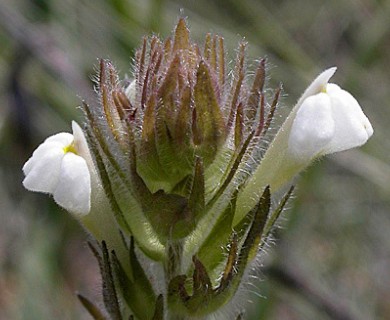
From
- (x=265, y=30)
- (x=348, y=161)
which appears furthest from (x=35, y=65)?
(x=348, y=161)

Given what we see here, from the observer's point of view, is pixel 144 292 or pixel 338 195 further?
pixel 338 195

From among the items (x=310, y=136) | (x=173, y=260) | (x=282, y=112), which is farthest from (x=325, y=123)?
(x=282, y=112)

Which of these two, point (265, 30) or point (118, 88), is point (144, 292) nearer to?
point (118, 88)

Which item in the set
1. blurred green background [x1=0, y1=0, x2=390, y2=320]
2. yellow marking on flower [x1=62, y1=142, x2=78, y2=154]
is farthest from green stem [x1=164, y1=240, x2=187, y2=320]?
blurred green background [x1=0, y1=0, x2=390, y2=320]

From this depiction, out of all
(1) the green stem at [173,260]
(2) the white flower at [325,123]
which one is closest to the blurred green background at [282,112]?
(1) the green stem at [173,260]

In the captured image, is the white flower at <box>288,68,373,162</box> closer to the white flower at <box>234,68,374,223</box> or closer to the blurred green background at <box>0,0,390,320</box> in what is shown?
the white flower at <box>234,68,374,223</box>

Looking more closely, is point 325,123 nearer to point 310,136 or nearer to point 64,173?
point 310,136
